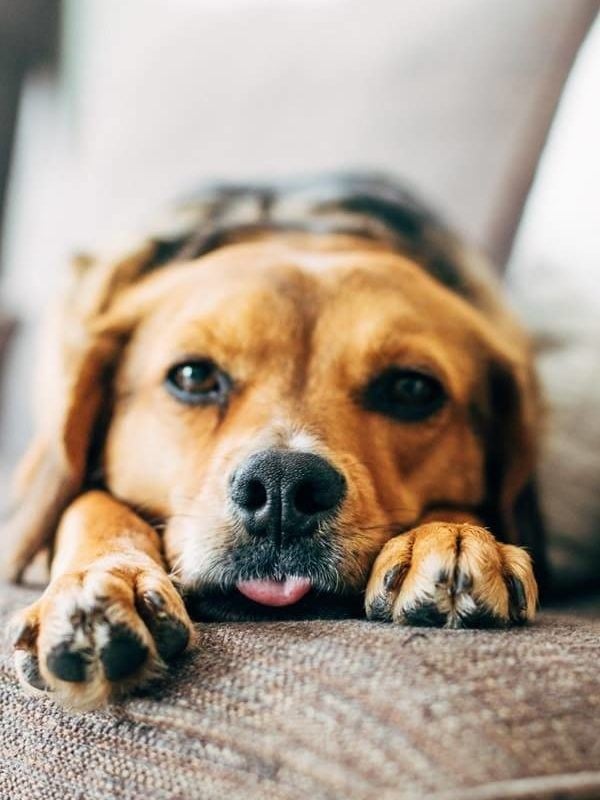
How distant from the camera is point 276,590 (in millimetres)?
1431

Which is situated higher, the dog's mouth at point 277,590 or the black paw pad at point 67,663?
the dog's mouth at point 277,590

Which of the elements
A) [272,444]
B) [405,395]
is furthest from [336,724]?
[405,395]

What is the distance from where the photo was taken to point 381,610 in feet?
4.27

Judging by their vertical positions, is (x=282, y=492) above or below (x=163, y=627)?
above

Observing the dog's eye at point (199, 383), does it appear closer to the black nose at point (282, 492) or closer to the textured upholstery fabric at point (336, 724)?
the black nose at point (282, 492)

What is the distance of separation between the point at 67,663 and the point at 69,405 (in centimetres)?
97

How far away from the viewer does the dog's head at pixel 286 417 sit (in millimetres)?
1433

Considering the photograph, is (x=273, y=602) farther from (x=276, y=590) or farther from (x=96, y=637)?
(x=96, y=637)

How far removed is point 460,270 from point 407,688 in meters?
1.59

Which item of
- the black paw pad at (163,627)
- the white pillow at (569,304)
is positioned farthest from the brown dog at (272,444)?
the white pillow at (569,304)

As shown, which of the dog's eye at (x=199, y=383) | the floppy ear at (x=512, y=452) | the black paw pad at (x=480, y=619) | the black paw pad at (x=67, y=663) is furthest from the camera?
the floppy ear at (x=512, y=452)

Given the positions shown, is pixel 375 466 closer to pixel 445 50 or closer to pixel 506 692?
pixel 506 692

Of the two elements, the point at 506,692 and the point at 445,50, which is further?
the point at 445,50

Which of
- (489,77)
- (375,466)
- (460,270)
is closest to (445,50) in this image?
(489,77)
